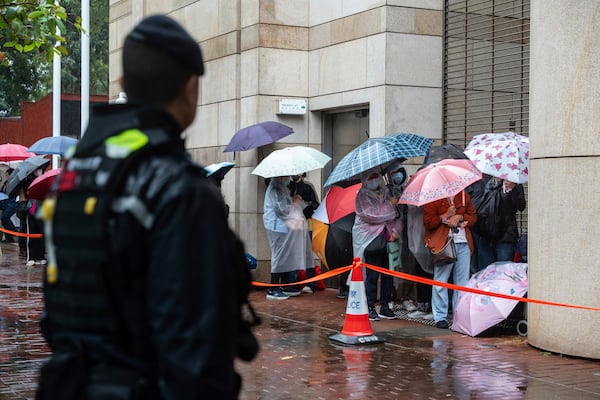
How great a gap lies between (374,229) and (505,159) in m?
1.80

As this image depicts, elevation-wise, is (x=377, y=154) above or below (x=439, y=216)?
above

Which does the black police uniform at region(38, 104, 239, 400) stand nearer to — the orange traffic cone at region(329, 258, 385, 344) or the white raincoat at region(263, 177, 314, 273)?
the orange traffic cone at region(329, 258, 385, 344)

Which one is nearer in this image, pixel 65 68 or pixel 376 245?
pixel 376 245

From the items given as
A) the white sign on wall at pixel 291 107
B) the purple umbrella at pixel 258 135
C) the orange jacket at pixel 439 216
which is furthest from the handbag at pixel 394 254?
the white sign on wall at pixel 291 107

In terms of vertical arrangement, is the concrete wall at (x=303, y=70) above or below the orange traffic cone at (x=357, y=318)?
above

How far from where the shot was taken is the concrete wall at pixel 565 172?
870 centimetres

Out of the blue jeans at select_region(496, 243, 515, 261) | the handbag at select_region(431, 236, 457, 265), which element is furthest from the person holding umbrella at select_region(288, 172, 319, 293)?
the blue jeans at select_region(496, 243, 515, 261)

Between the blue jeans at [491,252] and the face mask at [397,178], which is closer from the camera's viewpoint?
the blue jeans at [491,252]

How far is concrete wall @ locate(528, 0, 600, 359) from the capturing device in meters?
8.70

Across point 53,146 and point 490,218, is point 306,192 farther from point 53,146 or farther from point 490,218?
point 53,146

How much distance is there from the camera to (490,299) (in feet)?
33.6

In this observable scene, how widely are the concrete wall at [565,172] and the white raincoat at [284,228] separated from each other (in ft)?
16.5

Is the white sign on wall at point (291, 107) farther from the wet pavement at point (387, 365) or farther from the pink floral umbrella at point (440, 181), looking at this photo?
the pink floral umbrella at point (440, 181)

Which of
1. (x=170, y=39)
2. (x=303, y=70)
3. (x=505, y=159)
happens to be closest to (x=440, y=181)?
(x=505, y=159)
